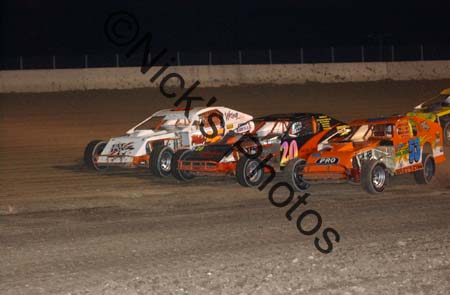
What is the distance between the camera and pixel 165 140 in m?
15.8

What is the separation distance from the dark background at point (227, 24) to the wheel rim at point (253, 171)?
104 feet

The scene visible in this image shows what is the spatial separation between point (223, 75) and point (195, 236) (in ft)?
63.3

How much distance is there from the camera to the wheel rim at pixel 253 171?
1341cm

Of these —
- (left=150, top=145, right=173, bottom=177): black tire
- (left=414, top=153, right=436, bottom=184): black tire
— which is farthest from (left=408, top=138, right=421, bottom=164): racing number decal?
(left=150, top=145, right=173, bottom=177): black tire

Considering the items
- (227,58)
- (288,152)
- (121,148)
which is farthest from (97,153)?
(227,58)

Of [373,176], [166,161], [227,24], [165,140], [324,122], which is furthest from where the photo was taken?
[227,24]

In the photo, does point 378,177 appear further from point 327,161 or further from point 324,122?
point 324,122

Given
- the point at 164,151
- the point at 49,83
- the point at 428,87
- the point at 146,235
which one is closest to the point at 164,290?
the point at 146,235

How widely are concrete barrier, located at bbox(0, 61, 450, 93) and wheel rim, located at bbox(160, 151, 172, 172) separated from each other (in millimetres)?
11981

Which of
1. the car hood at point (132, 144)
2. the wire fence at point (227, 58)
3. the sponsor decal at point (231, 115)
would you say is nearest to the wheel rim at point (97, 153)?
the car hood at point (132, 144)

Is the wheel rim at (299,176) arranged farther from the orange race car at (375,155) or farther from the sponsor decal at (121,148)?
the sponsor decal at (121,148)

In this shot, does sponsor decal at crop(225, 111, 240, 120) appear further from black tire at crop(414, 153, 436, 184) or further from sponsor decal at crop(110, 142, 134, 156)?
black tire at crop(414, 153, 436, 184)

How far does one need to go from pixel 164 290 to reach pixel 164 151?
8173mm

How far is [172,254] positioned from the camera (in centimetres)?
833
